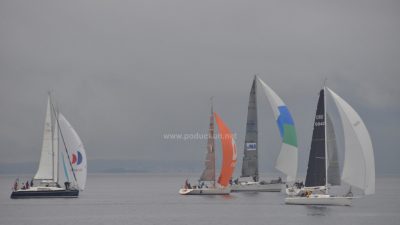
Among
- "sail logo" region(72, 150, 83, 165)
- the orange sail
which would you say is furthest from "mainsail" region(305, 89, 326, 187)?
"sail logo" region(72, 150, 83, 165)

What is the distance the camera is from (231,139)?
84.5 m

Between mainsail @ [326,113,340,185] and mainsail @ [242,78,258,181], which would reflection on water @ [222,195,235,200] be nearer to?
mainsail @ [242,78,258,181]

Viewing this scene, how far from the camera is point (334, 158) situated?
216 feet

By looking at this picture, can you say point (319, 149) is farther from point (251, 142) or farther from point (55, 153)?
point (55, 153)

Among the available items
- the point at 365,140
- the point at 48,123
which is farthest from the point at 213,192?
the point at 365,140

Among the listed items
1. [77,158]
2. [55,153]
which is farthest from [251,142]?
[55,153]

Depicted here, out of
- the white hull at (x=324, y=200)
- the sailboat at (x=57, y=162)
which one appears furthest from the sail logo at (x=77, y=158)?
the white hull at (x=324, y=200)

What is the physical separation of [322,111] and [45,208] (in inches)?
1075

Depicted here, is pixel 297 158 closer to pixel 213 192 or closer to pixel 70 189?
pixel 213 192

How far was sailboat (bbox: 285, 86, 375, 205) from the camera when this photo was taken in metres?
61.5

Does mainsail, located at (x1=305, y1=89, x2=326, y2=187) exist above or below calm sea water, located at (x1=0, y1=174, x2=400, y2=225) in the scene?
above

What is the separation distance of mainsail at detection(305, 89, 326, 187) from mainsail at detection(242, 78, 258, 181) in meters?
23.5

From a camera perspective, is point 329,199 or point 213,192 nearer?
point 329,199

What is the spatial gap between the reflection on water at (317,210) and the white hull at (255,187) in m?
19.4
